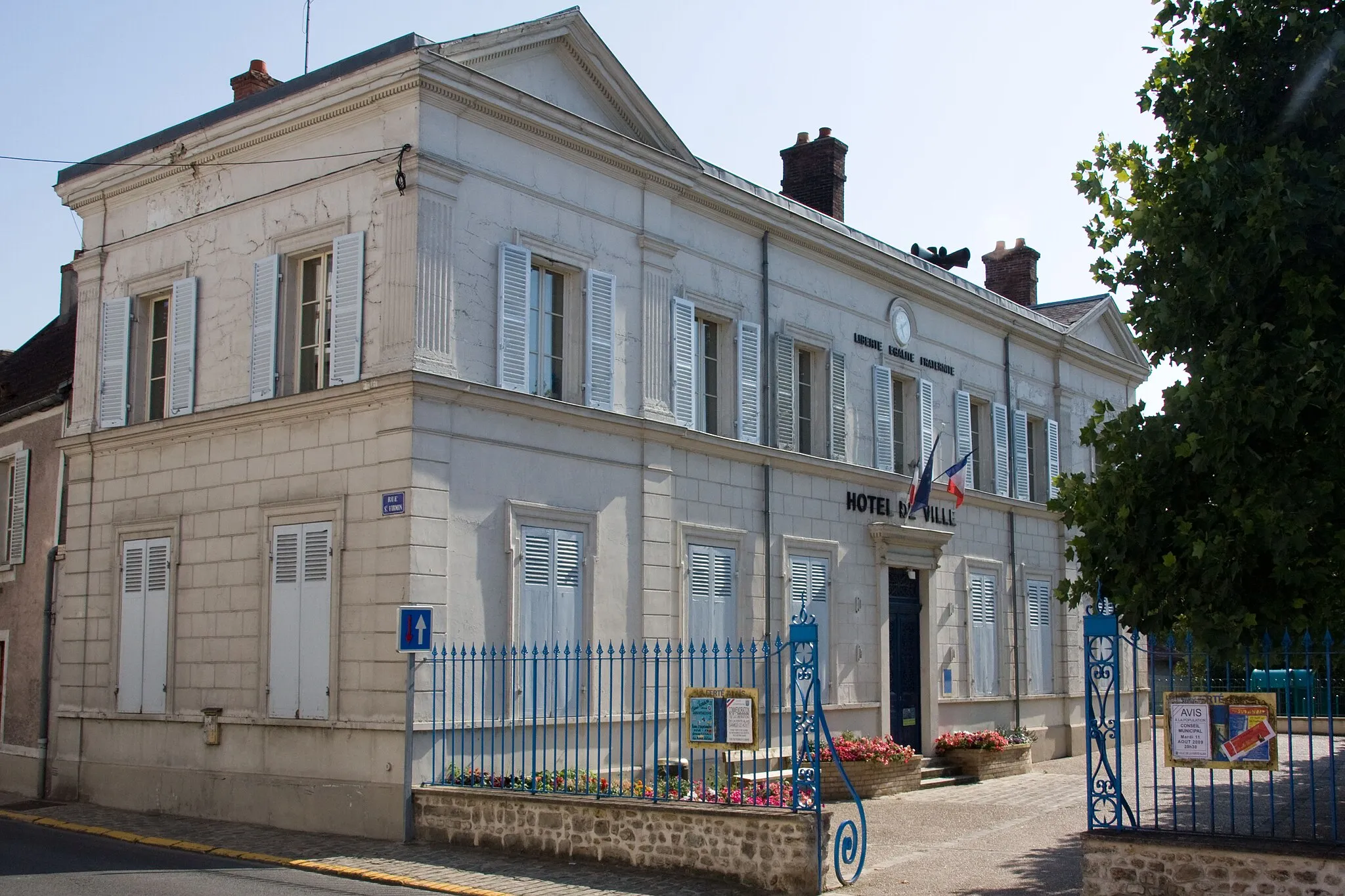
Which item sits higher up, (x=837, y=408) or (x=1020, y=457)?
(x=837, y=408)

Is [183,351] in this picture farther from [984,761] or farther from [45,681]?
[984,761]

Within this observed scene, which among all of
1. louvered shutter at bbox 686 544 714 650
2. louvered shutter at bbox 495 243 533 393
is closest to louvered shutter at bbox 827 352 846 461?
louvered shutter at bbox 686 544 714 650

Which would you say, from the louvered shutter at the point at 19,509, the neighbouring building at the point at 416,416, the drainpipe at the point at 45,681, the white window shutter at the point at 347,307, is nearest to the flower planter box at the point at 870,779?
the neighbouring building at the point at 416,416

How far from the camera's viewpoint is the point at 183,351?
15.6 metres

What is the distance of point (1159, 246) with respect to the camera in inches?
407

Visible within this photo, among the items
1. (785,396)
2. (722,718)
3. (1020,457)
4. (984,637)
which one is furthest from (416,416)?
(1020,457)

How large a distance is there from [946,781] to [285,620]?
9.56 metres

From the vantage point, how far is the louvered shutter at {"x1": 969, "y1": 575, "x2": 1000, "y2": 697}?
69.9 ft

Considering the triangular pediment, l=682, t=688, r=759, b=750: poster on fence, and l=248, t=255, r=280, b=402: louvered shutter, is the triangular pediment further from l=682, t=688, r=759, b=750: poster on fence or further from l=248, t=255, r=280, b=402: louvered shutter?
l=682, t=688, r=759, b=750: poster on fence

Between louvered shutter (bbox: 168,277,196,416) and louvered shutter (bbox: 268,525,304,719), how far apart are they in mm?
2258

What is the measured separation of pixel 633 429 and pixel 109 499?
20.7 ft

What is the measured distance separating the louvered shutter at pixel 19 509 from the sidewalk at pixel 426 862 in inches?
178

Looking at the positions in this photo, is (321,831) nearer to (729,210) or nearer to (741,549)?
(741,549)

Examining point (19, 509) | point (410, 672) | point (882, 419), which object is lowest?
point (410, 672)
